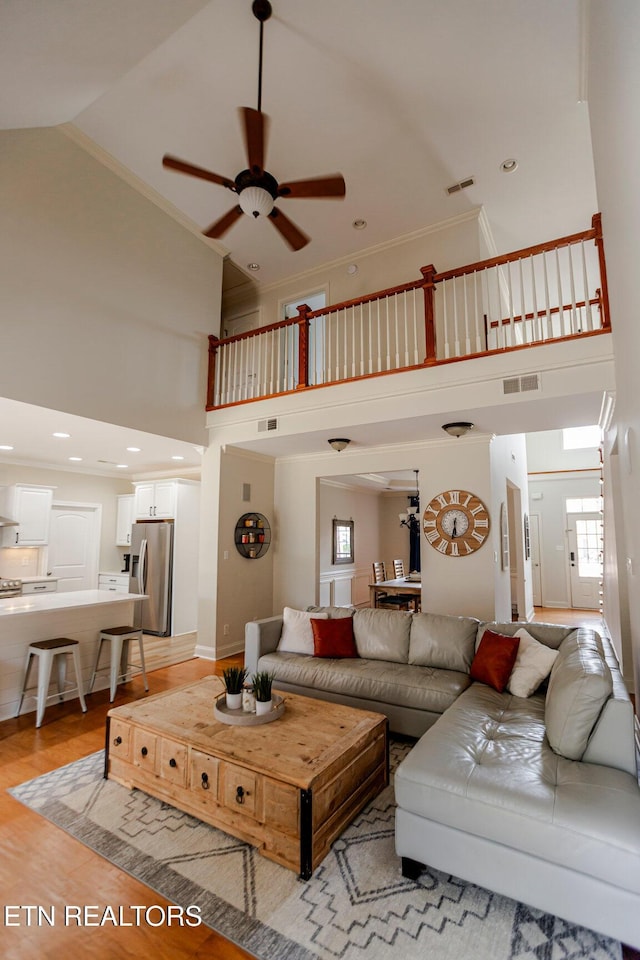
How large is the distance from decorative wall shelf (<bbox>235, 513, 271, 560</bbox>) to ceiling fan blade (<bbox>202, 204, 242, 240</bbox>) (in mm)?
3551

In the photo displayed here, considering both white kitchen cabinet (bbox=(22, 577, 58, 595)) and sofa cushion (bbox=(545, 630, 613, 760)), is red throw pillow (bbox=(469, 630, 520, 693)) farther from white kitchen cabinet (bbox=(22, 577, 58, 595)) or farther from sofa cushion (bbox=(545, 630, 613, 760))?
white kitchen cabinet (bbox=(22, 577, 58, 595))

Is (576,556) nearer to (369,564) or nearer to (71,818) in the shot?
(369,564)

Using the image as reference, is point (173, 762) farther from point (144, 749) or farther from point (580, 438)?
point (580, 438)

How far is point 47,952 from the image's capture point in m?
1.63

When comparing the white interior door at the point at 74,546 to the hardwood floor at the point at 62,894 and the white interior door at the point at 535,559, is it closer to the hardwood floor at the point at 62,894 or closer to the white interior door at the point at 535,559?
the hardwood floor at the point at 62,894

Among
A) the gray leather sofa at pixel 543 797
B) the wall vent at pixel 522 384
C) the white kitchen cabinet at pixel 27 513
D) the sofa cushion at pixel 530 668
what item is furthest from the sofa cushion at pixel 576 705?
the white kitchen cabinet at pixel 27 513

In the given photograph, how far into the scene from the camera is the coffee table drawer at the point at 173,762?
242cm

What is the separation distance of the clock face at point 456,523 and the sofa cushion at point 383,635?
1.69m

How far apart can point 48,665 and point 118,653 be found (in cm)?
65

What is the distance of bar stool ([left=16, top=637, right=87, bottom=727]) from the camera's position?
3547 mm

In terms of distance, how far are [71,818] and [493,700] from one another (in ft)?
8.19

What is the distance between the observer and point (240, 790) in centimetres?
218

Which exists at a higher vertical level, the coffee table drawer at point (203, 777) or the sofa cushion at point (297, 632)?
the sofa cushion at point (297, 632)

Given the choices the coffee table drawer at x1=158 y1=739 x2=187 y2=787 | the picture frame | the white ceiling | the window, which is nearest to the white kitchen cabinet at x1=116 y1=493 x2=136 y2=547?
the white ceiling
